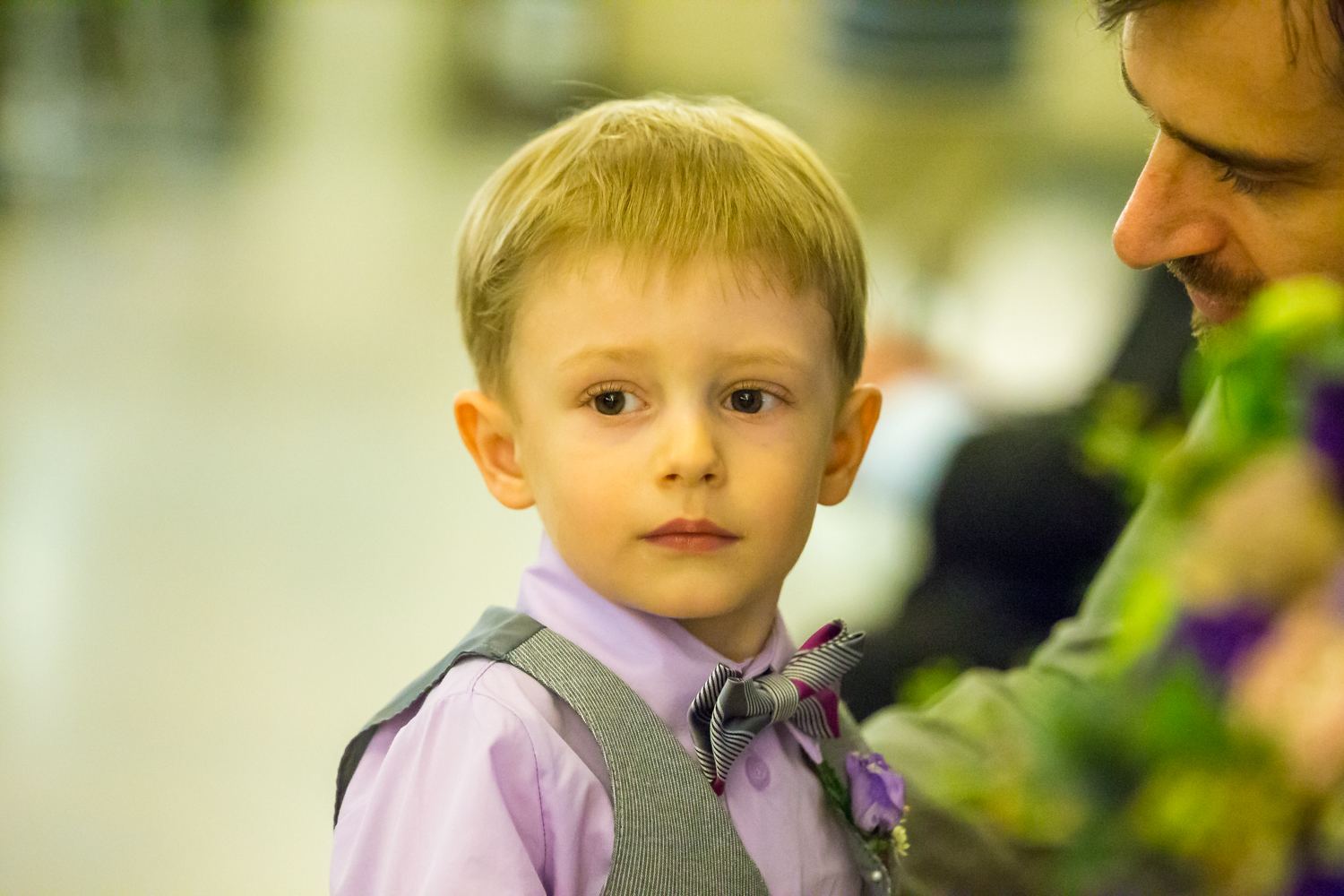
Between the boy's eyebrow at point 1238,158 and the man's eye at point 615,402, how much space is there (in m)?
0.43

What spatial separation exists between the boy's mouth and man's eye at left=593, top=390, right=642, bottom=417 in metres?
0.09

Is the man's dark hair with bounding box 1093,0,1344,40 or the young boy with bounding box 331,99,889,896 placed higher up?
the man's dark hair with bounding box 1093,0,1344,40

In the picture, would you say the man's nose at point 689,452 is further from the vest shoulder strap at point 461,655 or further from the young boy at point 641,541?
the vest shoulder strap at point 461,655

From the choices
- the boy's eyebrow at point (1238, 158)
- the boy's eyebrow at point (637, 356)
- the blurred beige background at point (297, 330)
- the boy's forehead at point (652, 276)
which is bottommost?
the blurred beige background at point (297, 330)

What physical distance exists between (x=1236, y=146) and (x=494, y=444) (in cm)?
57

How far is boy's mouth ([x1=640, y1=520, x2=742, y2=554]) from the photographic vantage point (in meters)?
0.90

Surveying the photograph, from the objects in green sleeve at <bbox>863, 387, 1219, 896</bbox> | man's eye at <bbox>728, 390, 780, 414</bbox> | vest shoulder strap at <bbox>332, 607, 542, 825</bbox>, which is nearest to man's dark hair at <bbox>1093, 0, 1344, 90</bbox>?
green sleeve at <bbox>863, 387, 1219, 896</bbox>

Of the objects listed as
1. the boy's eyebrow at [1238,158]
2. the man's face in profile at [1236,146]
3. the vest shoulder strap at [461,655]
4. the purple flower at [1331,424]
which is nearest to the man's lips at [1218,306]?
the man's face in profile at [1236,146]

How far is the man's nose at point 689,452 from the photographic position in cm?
88

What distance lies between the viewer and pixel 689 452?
876mm

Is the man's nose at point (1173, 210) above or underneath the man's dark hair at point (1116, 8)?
underneath

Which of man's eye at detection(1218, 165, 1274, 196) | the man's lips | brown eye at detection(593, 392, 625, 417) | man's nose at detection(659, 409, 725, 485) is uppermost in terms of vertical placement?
man's eye at detection(1218, 165, 1274, 196)

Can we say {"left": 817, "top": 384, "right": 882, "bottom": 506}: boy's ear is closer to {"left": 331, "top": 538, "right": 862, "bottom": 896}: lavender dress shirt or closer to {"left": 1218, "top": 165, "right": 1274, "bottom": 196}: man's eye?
{"left": 331, "top": 538, "right": 862, "bottom": 896}: lavender dress shirt

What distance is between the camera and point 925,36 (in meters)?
4.51
